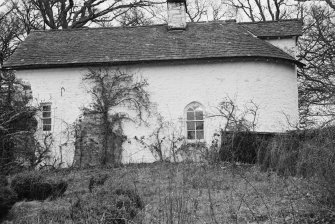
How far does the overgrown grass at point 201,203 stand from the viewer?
782 centimetres

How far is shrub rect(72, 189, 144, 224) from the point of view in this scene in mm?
7496

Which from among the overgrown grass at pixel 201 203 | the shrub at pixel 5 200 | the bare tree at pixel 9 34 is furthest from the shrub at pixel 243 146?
the bare tree at pixel 9 34

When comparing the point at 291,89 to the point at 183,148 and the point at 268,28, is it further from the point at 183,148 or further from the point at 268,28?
the point at 183,148

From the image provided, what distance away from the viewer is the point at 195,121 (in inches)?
763

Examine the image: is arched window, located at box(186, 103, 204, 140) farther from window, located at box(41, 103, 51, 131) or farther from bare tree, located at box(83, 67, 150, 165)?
window, located at box(41, 103, 51, 131)

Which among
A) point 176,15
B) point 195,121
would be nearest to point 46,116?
point 195,121

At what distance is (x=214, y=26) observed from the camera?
72.0 ft

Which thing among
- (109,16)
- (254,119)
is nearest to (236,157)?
(254,119)

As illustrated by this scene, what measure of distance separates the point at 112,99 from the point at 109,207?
11.9m

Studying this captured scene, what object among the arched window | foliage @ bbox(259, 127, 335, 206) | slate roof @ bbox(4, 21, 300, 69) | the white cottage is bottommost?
foliage @ bbox(259, 127, 335, 206)

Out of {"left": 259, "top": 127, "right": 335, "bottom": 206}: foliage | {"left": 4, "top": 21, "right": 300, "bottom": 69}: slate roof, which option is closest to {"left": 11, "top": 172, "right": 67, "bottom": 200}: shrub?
{"left": 259, "top": 127, "right": 335, "bottom": 206}: foliage

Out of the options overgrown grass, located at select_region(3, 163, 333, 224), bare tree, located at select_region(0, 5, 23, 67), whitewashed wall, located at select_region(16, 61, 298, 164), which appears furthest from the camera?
bare tree, located at select_region(0, 5, 23, 67)

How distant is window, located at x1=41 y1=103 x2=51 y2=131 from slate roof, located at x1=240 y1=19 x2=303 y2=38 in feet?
33.6

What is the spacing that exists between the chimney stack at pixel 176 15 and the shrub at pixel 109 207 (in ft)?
45.6
